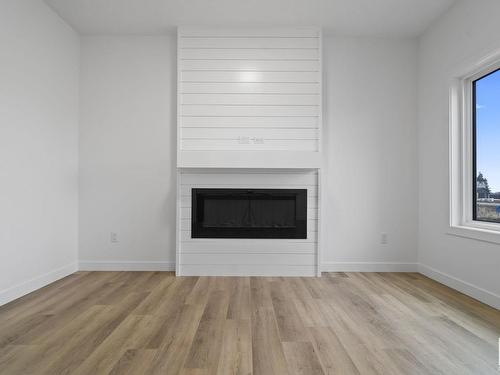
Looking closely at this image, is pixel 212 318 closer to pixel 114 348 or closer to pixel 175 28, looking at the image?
pixel 114 348

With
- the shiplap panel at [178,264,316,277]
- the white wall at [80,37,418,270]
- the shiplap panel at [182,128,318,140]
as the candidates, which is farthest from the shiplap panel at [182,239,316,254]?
the shiplap panel at [182,128,318,140]

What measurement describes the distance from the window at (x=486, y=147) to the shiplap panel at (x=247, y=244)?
5.03 feet

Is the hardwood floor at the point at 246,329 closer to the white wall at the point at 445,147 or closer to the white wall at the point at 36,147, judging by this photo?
the white wall at the point at 445,147

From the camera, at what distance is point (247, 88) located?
3.69 metres

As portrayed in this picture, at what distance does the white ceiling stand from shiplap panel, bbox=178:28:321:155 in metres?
0.17

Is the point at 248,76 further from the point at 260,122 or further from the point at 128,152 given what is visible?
the point at 128,152

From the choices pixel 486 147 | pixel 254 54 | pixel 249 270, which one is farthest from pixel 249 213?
pixel 486 147

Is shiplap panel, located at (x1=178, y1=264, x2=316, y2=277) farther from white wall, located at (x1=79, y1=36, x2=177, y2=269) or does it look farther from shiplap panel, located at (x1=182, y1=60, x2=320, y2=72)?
shiplap panel, located at (x1=182, y1=60, x2=320, y2=72)

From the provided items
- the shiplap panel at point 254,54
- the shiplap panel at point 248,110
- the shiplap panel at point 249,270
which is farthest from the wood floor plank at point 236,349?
the shiplap panel at point 254,54

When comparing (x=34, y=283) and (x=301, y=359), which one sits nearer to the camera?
(x=301, y=359)

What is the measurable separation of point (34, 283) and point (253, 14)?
3373mm

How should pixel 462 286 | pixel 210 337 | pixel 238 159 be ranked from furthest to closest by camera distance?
pixel 238 159
pixel 462 286
pixel 210 337

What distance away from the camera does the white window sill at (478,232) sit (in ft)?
8.83

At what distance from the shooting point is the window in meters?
2.92
